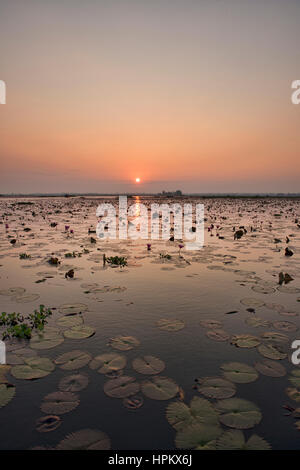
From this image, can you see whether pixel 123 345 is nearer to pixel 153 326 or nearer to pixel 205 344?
pixel 153 326

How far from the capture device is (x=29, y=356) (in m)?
4.04

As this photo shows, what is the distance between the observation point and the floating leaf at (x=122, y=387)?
324 cm

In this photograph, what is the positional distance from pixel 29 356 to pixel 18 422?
128 cm

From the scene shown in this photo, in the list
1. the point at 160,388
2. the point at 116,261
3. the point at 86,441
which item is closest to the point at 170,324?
the point at 160,388

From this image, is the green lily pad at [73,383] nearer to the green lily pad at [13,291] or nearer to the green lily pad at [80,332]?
the green lily pad at [80,332]

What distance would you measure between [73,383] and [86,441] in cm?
92

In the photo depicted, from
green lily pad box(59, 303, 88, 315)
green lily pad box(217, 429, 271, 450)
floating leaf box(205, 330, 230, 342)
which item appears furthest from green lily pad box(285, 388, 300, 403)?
green lily pad box(59, 303, 88, 315)

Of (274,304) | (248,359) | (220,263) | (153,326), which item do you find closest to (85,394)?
(153,326)

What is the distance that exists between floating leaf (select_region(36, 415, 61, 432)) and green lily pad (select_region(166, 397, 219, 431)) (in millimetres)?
1256

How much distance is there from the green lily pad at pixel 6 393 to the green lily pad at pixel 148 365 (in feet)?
5.31

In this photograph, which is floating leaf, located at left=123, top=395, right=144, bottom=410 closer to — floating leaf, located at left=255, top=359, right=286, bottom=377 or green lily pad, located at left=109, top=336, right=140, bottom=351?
green lily pad, located at left=109, top=336, right=140, bottom=351

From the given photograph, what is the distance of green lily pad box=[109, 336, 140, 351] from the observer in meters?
4.22

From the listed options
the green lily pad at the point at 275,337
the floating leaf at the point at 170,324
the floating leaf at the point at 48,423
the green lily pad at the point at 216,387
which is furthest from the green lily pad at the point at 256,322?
the floating leaf at the point at 48,423

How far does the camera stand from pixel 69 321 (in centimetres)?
513
